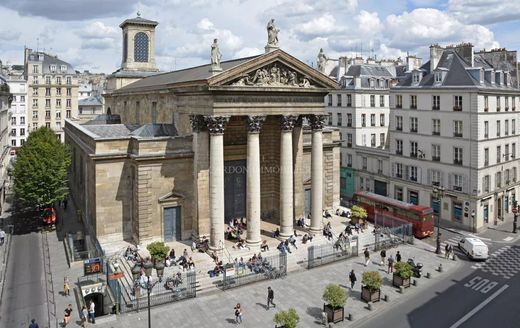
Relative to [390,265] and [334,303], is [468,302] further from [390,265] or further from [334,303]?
[334,303]

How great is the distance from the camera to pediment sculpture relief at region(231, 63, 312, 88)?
3434 cm

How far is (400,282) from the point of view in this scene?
31953mm

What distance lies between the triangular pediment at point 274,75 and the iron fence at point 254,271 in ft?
41.5

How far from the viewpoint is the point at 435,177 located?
165 ft

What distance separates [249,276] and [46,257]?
17.7 m

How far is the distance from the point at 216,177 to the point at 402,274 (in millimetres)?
14506

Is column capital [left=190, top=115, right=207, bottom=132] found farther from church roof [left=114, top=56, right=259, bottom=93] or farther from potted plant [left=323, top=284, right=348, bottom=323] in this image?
potted plant [left=323, top=284, right=348, bottom=323]

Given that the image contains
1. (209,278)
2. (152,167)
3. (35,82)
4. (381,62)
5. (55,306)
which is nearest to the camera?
(55,306)

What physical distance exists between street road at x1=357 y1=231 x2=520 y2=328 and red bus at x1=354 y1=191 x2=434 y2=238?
20.9ft

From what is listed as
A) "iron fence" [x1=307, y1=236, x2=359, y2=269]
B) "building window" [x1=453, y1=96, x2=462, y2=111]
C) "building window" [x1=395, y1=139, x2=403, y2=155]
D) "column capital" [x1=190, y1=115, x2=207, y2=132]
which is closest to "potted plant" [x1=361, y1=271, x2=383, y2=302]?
"iron fence" [x1=307, y1=236, x2=359, y2=269]

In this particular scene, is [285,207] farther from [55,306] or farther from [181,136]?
[55,306]

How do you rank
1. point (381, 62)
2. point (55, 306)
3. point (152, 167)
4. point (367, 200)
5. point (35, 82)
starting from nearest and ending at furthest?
point (55, 306), point (152, 167), point (367, 200), point (381, 62), point (35, 82)

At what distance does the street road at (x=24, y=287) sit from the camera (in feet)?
91.8

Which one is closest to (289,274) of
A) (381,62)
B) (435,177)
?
(435,177)
